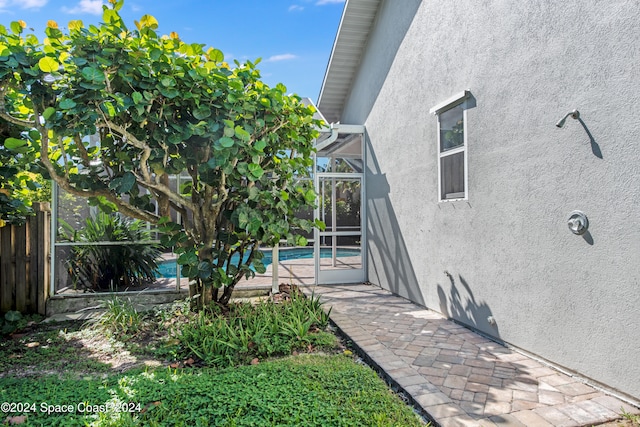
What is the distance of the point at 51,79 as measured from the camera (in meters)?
4.61

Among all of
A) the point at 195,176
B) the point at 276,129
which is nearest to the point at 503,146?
the point at 276,129

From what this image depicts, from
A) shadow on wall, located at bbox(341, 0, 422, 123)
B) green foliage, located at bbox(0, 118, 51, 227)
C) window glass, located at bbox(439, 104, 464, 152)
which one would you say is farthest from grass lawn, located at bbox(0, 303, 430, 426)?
shadow on wall, located at bbox(341, 0, 422, 123)

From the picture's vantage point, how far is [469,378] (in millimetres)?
4047

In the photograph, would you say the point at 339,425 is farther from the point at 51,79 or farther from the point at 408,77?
the point at 408,77

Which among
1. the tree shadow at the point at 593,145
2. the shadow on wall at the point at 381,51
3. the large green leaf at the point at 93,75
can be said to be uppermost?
the shadow on wall at the point at 381,51

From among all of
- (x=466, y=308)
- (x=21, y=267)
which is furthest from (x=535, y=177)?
(x=21, y=267)

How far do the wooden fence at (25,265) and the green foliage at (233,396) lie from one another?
3.31m

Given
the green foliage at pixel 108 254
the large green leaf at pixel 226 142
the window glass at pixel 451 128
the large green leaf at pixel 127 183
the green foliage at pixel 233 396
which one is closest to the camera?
the green foliage at pixel 233 396

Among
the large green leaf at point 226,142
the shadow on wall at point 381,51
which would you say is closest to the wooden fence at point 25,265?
the large green leaf at point 226,142

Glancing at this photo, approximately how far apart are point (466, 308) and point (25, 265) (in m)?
7.52

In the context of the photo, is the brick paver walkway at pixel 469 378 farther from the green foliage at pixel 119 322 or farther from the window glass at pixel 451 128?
the green foliage at pixel 119 322

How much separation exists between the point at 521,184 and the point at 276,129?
340cm

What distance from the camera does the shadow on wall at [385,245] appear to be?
7781 millimetres

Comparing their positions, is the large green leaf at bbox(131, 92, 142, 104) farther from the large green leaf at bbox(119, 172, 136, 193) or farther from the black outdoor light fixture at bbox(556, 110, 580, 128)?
the black outdoor light fixture at bbox(556, 110, 580, 128)
